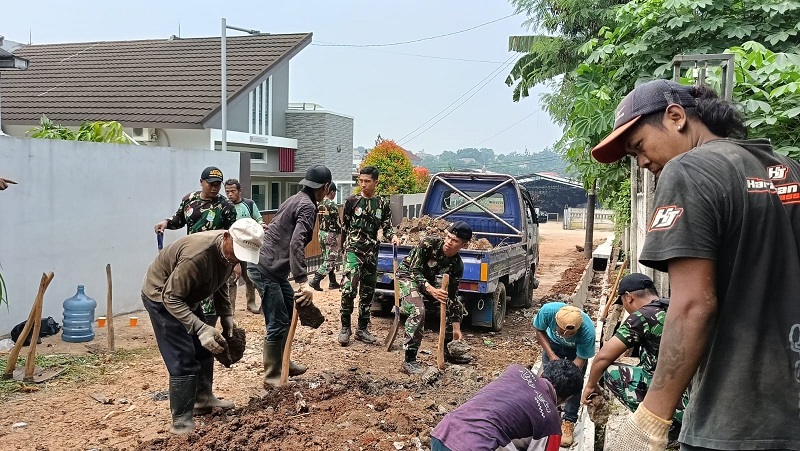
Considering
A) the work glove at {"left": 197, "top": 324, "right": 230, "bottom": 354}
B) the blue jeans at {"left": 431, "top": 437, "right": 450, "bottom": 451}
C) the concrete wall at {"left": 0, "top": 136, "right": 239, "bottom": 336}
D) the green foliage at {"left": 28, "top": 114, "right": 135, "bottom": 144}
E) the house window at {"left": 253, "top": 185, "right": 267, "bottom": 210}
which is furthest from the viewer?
the house window at {"left": 253, "top": 185, "right": 267, "bottom": 210}

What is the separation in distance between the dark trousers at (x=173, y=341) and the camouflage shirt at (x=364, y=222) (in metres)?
3.24

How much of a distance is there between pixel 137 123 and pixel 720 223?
15.7 meters

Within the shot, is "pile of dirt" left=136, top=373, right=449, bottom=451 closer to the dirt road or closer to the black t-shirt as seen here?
the dirt road

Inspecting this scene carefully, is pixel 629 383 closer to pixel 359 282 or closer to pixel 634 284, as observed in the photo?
pixel 634 284

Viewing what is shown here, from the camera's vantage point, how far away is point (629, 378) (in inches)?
176

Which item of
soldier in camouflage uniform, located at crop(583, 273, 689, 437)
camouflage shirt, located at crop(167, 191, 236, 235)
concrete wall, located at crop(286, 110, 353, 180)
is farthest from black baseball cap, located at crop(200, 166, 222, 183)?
concrete wall, located at crop(286, 110, 353, 180)

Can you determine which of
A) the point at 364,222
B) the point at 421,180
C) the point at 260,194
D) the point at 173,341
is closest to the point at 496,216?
the point at 364,222

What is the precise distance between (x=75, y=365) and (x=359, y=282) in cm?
309

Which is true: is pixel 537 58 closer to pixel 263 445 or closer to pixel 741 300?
pixel 263 445

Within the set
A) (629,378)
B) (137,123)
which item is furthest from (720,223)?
(137,123)

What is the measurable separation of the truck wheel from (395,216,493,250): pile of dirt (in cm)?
74

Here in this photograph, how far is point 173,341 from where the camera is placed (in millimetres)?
4680

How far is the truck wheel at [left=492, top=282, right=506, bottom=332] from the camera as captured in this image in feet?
28.0

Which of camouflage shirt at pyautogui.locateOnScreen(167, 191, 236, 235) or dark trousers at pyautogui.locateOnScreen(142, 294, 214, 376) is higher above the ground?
camouflage shirt at pyautogui.locateOnScreen(167, 191, 236, 235)
